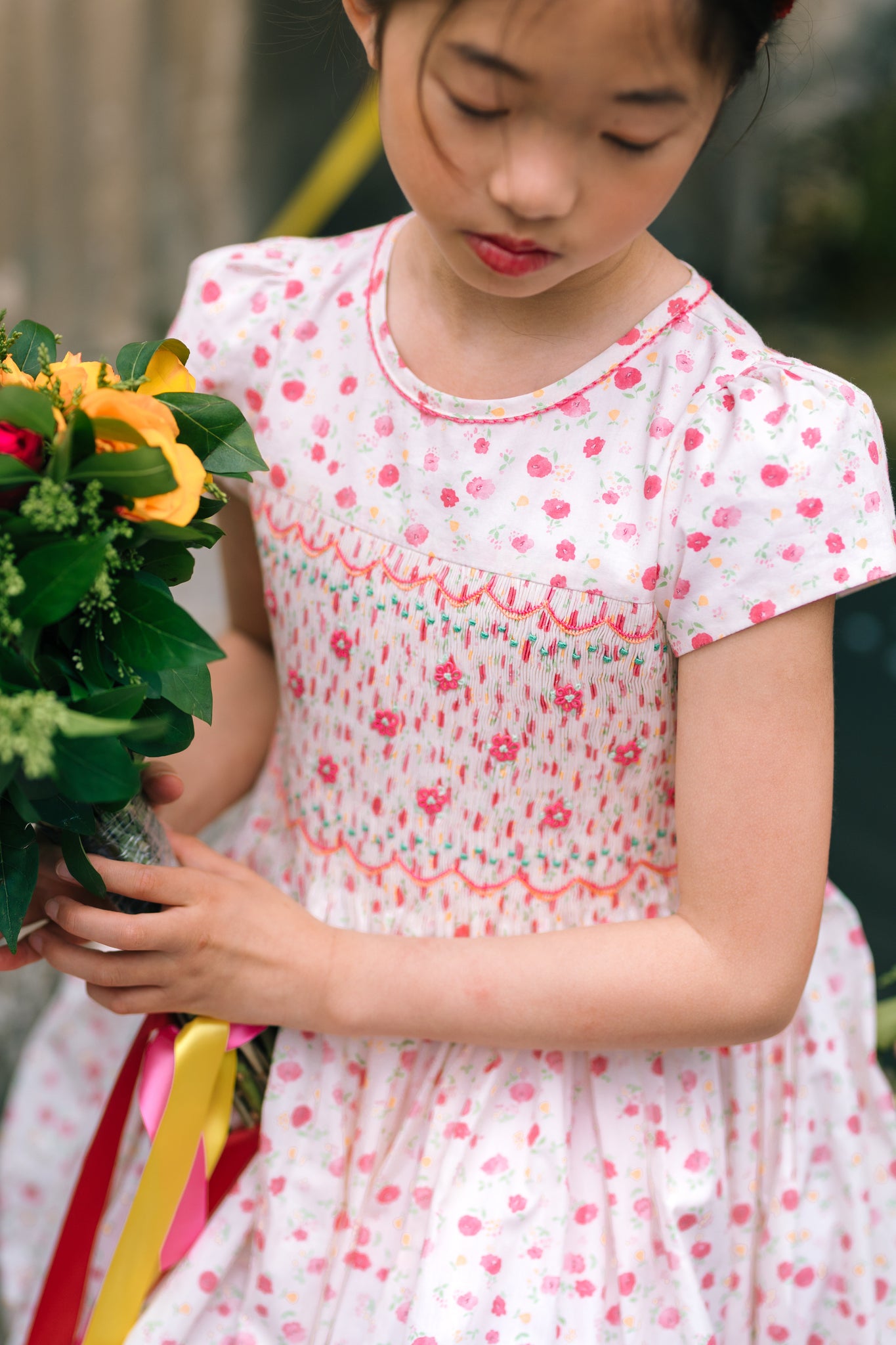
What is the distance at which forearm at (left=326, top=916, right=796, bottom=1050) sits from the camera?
696 mm

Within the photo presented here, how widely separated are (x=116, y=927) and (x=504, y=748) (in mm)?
268

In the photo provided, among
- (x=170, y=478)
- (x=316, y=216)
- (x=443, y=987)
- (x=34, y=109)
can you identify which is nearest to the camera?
(x=170, y=478)

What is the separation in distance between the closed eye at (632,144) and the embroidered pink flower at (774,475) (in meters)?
0.18

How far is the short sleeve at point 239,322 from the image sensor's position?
0.81 m

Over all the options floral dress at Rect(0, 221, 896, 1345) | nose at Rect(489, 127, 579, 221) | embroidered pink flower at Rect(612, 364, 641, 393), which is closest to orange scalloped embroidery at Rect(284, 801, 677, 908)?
floral dress at Rect(0, 221, 896, 1345)

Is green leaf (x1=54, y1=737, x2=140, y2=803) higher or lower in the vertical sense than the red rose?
lower

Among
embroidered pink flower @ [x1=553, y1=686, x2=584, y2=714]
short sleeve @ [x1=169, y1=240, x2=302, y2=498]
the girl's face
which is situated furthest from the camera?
short sleeve @ [x1=169, y1=240, x2=302, y2=498]

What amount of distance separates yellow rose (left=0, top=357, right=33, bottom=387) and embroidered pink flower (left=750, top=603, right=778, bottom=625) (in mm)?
401

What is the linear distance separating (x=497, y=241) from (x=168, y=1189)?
0.62 meters

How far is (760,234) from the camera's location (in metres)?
2.45

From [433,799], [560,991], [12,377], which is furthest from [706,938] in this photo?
[12,377]

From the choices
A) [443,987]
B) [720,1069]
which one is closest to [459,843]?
[443,987]

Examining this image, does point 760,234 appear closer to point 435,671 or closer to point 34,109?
point 34,109

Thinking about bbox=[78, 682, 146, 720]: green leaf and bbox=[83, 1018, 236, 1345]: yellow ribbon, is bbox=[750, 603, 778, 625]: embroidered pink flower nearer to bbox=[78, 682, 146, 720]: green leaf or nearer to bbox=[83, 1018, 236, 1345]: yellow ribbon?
bbox=[78, 682, 146, 720]: green leaf
